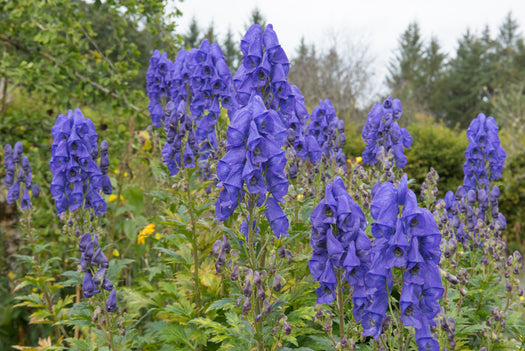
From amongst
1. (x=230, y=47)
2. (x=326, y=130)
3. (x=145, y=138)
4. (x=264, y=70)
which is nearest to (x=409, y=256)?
(x=264, y=70)

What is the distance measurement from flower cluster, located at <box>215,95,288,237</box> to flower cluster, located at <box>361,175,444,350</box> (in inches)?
21.6

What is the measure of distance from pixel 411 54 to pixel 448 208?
4884 cm

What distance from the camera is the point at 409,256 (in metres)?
1.66

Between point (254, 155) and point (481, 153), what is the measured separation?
3468 mm

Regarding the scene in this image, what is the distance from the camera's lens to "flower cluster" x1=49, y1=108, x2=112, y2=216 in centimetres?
330

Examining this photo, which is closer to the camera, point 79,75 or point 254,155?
point 254,155

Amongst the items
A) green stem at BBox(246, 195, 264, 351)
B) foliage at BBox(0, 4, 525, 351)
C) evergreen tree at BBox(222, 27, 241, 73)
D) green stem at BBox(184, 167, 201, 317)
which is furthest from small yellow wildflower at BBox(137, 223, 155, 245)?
evergreen tree at BBox(222, 27, 241, 73)

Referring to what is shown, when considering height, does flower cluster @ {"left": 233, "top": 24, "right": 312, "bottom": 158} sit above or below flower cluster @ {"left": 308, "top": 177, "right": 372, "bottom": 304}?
above

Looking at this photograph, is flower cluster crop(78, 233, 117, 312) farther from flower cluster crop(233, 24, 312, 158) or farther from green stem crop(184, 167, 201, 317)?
flower cluster crop(233, 24, 312, 158)

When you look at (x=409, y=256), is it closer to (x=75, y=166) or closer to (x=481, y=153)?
(x=75, y=166)

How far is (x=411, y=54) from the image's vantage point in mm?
48250

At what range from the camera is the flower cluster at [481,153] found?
446 cm

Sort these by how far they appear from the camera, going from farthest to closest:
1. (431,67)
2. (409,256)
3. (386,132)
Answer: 1. (431,67)
2. (386,132)
3. (409,256)

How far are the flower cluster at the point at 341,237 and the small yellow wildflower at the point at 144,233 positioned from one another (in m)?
3.50
